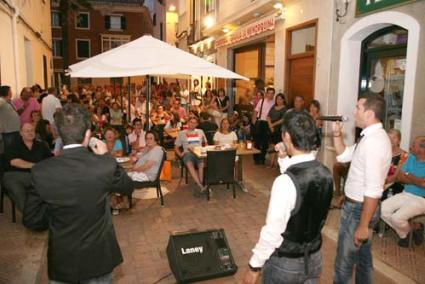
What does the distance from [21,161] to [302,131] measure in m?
4.74

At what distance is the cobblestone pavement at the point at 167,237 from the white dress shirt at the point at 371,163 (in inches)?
63.3

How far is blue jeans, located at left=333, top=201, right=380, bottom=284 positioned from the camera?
299cm

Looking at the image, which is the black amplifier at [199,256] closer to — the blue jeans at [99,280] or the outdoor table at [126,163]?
the blue jeans at [99,280]

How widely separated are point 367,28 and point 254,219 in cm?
385

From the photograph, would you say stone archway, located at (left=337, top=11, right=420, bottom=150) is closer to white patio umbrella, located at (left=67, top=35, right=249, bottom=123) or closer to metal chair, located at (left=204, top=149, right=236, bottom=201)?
white patio umbrella, located at (left=67, top=35, right=249, bottom=123)

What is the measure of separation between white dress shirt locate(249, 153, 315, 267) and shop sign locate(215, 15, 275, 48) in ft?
26.9

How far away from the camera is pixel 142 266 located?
4.32 metres

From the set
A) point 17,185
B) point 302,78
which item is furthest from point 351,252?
point 302,78

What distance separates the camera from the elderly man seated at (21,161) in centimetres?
546

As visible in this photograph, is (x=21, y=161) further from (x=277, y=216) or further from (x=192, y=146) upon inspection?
(x=277, y=216)

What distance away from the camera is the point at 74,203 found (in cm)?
226

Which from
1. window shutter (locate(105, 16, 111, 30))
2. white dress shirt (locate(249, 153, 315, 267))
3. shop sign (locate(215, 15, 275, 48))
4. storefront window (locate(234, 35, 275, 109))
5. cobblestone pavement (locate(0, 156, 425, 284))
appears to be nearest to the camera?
white dress shirt (locate(249, 153, 315, 267))

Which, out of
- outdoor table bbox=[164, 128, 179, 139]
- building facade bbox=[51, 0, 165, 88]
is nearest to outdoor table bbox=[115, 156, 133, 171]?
outdoor table bbox=[164, 128, 179, 139]

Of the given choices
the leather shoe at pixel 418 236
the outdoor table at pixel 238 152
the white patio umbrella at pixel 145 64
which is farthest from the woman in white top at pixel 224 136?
the leather shoe at pixel 418 236
